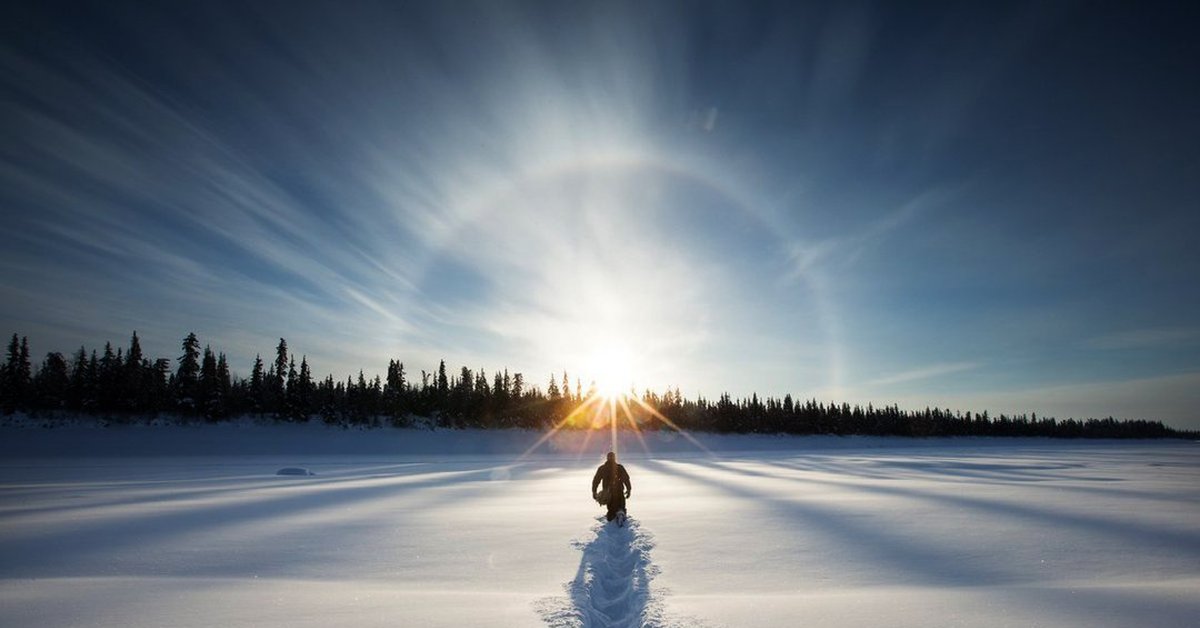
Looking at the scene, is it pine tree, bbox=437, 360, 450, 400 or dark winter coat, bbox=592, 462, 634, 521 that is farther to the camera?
pine tree, bbox=437, 360, 450, 400

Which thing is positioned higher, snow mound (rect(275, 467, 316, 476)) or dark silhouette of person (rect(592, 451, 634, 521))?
dark silhouette of person (rect(592, 451, 634, 521))

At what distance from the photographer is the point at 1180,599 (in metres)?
6.51

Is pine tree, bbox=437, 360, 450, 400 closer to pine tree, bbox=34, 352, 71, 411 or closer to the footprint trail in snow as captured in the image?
pine tree, bbox=34, 352, 71, 411

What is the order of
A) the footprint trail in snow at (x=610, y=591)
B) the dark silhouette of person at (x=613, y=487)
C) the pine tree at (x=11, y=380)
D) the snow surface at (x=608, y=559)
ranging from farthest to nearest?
the pine tree at (x=11, y=380)
the dark silhouette of person at (x=613, y=487)
the footprint trail in snow at (x=610, y=591)
the snow surface at (x=608, y=559)

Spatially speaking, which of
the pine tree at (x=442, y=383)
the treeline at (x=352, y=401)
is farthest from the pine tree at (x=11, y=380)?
the pine tree at (x=442, y=383)

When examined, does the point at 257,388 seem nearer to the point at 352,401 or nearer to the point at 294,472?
the point at 352,401

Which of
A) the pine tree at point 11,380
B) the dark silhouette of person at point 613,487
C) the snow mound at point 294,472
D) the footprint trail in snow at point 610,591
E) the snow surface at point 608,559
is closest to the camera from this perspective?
the snow surface at point 608,559

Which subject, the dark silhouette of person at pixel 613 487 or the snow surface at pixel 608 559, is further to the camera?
the dark silhouette of person at pixel 613 487

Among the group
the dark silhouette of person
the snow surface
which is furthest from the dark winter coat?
the snow surface

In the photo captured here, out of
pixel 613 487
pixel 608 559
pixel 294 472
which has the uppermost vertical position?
pixel 613 487

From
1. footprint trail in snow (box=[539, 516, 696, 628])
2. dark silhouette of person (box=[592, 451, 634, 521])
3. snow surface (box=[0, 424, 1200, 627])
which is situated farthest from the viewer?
dark silhouette of person (box=[592, 451, 634, 521])

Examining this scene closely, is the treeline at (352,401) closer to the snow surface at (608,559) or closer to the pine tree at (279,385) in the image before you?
the pine tree at (279,385)

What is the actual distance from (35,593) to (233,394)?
8130cm

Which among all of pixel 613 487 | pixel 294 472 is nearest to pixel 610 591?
pixel 613 487
